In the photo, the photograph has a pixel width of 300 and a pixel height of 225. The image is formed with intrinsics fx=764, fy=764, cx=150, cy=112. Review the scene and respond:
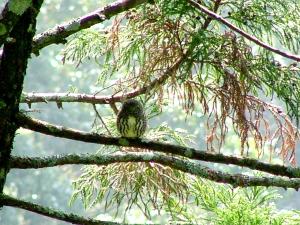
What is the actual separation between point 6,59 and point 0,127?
145mm

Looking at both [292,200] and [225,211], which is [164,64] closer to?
[225,211]

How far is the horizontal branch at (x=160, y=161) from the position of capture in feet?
5.32

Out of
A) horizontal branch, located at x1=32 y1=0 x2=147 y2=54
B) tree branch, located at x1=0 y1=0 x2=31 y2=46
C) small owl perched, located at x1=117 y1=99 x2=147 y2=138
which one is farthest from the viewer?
small owl perched, located at x1=117 y1=99 x2=147 y2=138

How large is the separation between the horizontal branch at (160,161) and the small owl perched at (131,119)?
1.26 feet

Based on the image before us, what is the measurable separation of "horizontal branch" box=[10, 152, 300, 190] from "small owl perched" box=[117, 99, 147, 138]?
15.2 inches

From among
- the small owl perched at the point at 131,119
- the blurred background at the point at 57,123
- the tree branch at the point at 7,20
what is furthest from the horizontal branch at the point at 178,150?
the blurred background at the point at 57,123

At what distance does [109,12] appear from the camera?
67.6 inches

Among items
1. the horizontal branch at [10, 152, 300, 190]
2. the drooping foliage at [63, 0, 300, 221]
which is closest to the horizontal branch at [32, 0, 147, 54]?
the drooping foliage at [63, 0, 300, 221]

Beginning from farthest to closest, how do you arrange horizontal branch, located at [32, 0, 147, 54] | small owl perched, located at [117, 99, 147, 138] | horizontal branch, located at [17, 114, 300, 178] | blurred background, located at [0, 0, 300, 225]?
blurred background, located at [0, 0, 300, 225] < small owl perched, located at [117, 99, 147, 138] < horizontal branch, located at [32, 0, 147, 54] < horizontal branch, located at [17, 114, 300, 178]

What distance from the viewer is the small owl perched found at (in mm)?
2102

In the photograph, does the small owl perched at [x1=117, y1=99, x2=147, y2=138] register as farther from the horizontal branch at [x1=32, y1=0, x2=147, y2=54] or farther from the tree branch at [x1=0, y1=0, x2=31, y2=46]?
the tree branch at [x1=0, y1=0, x2=31, y2=46]

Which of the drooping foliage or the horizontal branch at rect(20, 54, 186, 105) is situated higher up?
the drooping foliage

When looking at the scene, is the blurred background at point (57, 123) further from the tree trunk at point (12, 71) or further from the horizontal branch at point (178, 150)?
the tree trunk at point (12, 71)

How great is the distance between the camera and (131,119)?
7.02 ft
